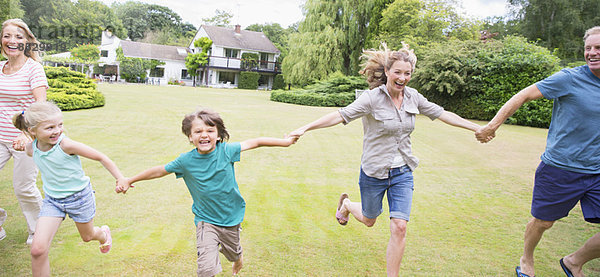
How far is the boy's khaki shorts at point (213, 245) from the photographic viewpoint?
9.78 feet

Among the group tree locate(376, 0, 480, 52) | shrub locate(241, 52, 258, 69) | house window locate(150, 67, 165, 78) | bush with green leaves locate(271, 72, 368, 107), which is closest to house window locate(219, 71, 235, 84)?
shrub locate(241, 52, 258, 69)

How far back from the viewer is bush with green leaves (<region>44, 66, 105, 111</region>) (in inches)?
575

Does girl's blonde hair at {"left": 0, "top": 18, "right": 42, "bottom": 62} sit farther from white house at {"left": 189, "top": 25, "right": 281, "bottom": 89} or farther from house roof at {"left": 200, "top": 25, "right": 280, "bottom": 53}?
house roof at {"left": 200, "top": 25, "right": 280, "bottom": 53}

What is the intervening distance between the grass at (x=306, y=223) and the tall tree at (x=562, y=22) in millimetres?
28272

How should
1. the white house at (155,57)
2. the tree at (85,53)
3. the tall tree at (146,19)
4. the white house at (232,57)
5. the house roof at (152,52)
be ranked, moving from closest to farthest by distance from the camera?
the tree at (85,53) < the white house at (232,57) < the white house at (155,57) < the house roof at (152,52) < the tall tree at (146,19)

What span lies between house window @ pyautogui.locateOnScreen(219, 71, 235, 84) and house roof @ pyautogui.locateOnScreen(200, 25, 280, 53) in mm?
3216

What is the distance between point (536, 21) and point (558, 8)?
1.82 m

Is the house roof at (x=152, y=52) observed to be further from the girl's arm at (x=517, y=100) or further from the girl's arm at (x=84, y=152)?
the girl's arm at (x=517, y=100)

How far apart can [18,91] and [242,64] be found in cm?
4322

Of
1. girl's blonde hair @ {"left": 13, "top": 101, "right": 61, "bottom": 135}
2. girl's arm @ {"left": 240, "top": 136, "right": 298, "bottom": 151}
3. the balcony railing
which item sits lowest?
girl's arm @ {"left": 240, "top": 136, "right": 298, "bottom": 151}

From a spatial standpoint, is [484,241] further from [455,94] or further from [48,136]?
[455,94]

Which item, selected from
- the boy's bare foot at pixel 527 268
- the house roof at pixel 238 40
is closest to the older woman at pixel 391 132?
the boy's bare foot at pixel 527 268

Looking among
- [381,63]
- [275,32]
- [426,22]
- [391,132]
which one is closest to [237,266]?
[391,132]

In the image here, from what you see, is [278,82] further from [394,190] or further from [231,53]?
[394,190]
